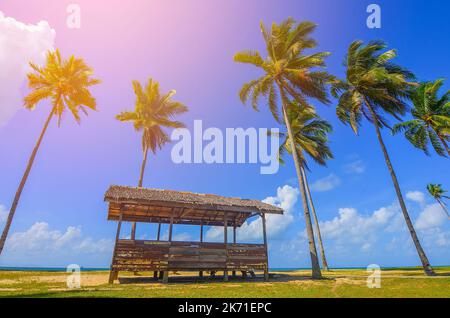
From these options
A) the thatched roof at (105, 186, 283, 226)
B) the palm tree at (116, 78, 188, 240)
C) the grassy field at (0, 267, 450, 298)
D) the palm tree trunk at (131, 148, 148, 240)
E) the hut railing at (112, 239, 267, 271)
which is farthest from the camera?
the palm tree at (116, 78, 188, 240)

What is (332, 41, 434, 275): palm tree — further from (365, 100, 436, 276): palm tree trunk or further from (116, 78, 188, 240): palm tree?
(116, 78, 188, 240): palm tree

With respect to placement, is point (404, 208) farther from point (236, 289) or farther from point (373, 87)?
point (236, 289)

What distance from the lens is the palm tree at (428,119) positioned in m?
22.2

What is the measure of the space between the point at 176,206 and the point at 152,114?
14725 mm

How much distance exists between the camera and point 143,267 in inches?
530

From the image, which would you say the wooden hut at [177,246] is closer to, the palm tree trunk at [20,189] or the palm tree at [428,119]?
the palm tree trunk at [20,189]

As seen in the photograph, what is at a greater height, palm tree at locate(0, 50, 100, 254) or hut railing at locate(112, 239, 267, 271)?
palm tree at locate(0, 50, 100, 254)

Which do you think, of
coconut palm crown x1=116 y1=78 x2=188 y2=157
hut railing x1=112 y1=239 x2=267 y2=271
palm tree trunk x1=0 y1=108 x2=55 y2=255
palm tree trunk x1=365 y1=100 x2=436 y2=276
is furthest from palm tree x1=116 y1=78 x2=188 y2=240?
palm tree trunk x1=365 y1=100 x2=436 y2=276

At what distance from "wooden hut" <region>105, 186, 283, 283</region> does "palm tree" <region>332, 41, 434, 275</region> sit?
1157cm

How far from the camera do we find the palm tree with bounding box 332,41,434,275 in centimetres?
1942

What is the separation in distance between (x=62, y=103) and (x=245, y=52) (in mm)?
16332

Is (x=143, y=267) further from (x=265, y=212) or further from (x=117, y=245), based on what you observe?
(x=265, y=212)
